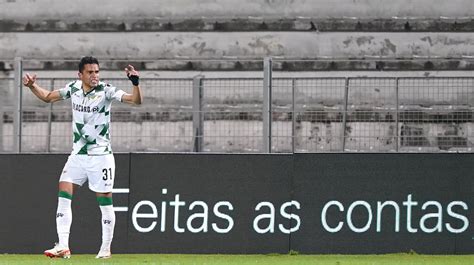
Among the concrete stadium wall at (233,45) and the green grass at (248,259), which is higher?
the concrete stadium wall at (233,45)

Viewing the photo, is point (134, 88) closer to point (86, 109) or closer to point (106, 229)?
point (86, 109)

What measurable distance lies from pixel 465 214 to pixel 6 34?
990 centimetres

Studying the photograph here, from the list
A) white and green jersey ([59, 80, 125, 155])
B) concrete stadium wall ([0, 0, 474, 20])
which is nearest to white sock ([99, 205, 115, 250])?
white and green jersey ([59, 80, 125, 155])

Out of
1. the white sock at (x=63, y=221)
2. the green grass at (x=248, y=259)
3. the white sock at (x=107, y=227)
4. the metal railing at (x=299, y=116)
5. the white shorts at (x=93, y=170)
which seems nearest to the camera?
the green grass at (x=248, y=259)

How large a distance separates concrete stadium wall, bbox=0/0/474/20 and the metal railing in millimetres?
5720

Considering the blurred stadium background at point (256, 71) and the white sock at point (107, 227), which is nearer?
the white sock at point (107, 227)

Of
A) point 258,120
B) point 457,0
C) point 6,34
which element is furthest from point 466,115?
point 6,34

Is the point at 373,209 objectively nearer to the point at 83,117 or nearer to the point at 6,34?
the point at 83,117

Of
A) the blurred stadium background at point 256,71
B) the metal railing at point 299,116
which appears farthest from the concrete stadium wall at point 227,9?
the metal railing at point 299,116

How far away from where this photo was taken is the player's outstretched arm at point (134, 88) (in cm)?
1423

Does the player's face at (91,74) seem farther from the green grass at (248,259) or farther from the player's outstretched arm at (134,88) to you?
the green grass at (248,259)

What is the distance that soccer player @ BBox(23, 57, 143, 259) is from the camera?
14992 millimetres

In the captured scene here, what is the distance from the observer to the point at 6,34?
77.8ft

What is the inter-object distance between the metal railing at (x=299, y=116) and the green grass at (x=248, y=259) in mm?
1751
